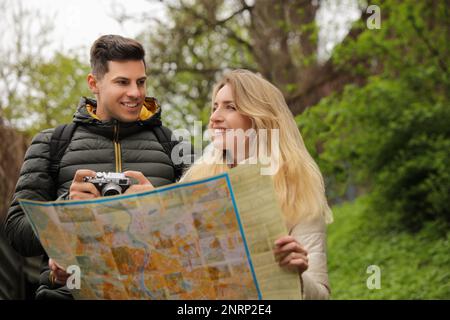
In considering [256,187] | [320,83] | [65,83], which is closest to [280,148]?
[256,187]

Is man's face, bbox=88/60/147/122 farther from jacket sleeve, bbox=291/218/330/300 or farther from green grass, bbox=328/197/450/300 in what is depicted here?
green grass, bbox=328/197/450/300

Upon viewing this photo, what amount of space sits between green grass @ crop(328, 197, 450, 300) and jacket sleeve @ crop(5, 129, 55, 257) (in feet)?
13.4

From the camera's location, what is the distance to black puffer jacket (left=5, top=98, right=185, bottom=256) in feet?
8.84

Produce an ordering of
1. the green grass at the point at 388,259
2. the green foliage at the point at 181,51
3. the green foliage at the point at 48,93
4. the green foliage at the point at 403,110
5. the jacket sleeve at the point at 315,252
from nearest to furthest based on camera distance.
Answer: the jacket sleeve at the point at 315,252, the green grass at the point at 388,259, the green foliage at the point at 403,110, the green foliage at the point at 181,51, the green foliage at the point at 48,93

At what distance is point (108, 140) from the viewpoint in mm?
2820

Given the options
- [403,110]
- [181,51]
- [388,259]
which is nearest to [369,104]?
[403,110]

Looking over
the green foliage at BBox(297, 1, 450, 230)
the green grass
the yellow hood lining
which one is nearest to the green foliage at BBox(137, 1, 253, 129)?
the green foliage at BBox(297, 1, 450, 230)

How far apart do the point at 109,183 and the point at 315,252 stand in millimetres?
702

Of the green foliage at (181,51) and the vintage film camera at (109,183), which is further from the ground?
→ the green foliage at (181,51)

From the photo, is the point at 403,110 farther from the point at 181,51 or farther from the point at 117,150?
the point at 117,150

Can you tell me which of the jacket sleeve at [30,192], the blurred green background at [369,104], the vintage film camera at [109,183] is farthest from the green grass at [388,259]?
the vintage film camera at [109,183]

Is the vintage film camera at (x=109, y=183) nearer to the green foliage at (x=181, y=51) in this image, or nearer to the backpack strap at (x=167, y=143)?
the backpack strap at (x=167, y=143)

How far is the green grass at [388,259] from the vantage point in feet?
25.7
